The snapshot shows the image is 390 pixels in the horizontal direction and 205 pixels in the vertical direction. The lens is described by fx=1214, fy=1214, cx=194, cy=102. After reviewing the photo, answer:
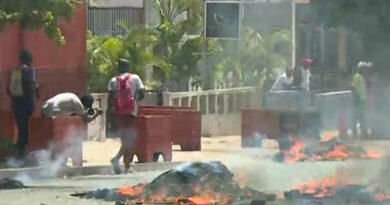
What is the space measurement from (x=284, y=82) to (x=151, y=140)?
3471 mm

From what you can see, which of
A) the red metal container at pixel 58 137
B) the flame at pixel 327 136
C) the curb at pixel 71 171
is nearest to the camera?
the curb at pixel 71 171

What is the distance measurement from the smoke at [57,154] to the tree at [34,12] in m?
1.79

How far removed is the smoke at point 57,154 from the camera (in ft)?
55.1

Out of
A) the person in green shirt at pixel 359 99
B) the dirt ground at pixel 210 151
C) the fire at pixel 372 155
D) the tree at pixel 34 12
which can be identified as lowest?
the dirt ground at pixel 210 151

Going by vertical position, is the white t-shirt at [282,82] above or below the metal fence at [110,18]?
below

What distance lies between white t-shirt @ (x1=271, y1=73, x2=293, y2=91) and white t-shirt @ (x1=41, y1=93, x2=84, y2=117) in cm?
420

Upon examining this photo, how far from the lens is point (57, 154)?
17016 millimetres

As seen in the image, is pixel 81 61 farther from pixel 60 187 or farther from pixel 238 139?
pixel 60 187

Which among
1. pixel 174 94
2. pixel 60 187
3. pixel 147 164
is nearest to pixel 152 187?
pixel 60 187

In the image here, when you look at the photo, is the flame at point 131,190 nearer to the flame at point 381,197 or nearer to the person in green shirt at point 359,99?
the flame at point 381,197

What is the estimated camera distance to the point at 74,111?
1747 centimetres

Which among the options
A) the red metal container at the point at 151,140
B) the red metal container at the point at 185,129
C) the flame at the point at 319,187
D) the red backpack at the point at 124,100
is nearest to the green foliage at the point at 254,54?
the red metal container at the point at 185,129

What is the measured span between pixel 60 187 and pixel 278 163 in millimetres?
3048

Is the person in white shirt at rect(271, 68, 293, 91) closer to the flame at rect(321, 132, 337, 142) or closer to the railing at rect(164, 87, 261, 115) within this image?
the flame at rect(321, 132, 337, 142)
